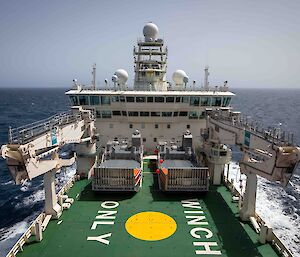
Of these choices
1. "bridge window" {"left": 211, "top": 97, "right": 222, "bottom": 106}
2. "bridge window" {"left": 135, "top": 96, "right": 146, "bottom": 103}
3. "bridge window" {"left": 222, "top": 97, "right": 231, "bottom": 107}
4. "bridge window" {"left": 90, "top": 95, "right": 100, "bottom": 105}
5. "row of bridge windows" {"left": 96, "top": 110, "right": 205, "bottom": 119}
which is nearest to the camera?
"bridge window" {"left": 90, "top": 95, "right": 100, "bottom": 105}

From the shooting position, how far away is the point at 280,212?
2905 centimetres

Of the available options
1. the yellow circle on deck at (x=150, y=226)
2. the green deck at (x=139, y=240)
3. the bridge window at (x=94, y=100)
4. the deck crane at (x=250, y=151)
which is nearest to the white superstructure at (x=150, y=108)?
the bridge window at (x=94, y=100)

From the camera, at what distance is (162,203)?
19.7 meters

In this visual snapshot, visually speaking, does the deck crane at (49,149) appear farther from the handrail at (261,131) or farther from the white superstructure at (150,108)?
the handrail at (261,131)

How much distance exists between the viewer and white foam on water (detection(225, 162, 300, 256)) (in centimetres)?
2402

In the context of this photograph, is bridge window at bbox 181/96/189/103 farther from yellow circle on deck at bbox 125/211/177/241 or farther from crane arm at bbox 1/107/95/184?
yellow circle on deck at bbox 125/211/177/241

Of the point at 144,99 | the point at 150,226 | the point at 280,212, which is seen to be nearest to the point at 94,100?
the point at 144,99

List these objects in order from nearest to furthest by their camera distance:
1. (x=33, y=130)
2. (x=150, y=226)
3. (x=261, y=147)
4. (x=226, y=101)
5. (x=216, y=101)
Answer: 1. (x=33, y=130)
2. (x=261, y=147)
3. (x=150, y=226)
4. (x=216, y=101)
5. (x=226, y=101)

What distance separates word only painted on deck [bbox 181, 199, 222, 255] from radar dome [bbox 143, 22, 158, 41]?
966 inches

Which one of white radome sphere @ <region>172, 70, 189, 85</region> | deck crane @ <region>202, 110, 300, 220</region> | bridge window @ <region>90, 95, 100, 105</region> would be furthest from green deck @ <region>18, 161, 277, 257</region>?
white radome sphere @ <region>172, 70, 189, 85</region>

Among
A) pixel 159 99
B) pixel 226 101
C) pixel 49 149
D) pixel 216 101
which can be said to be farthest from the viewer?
pixel 226 101

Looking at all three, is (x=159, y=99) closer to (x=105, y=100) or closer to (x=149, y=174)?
(x=105, y=100)

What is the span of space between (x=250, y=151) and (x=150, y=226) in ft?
26.2

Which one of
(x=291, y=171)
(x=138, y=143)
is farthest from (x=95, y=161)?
(x=291, y=171)
